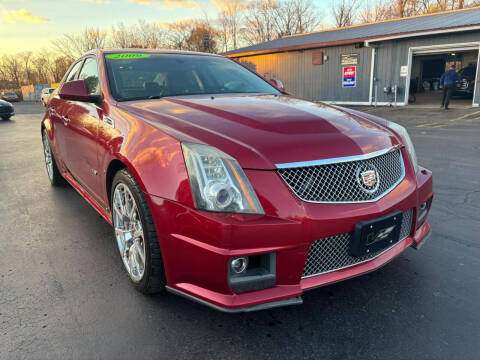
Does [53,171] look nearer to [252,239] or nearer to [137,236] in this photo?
[137,236]

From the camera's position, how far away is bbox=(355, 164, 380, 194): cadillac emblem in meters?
2.05

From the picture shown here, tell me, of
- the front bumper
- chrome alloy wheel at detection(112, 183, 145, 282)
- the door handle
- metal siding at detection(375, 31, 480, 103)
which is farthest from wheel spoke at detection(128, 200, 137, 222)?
metal siding at detection(375, 31, 480, 103)

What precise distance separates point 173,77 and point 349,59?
56.8ft

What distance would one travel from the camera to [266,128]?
2154 millimetres

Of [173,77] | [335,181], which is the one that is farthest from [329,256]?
[173,77]

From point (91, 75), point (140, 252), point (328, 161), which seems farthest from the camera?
point (91, 75)

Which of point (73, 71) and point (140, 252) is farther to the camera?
point (73, 71)

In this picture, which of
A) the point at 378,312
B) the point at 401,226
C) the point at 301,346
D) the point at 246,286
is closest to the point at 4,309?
the point at 246,286

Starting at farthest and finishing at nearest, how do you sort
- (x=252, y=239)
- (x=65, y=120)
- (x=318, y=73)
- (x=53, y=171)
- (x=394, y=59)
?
1. (x=318, y=73)
2. (x=394, y=59)
3. (x=53, y=171)
4. (x=65, y=120)
5. (x=252, y=239)

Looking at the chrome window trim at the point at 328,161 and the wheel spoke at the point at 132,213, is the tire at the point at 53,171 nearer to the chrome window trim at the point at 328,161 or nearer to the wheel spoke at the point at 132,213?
the wheel spoke at the point at 132,213

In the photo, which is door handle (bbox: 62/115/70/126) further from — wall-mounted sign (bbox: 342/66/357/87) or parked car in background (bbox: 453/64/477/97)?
parked car in background (bbox: 453/64/477/97)

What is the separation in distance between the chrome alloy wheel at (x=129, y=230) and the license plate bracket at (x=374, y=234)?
4.05ft

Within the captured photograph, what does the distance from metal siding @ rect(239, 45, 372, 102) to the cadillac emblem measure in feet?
55.6

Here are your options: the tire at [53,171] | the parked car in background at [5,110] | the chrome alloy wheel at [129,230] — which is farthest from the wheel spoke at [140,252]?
the parked car in background at [5,110]
